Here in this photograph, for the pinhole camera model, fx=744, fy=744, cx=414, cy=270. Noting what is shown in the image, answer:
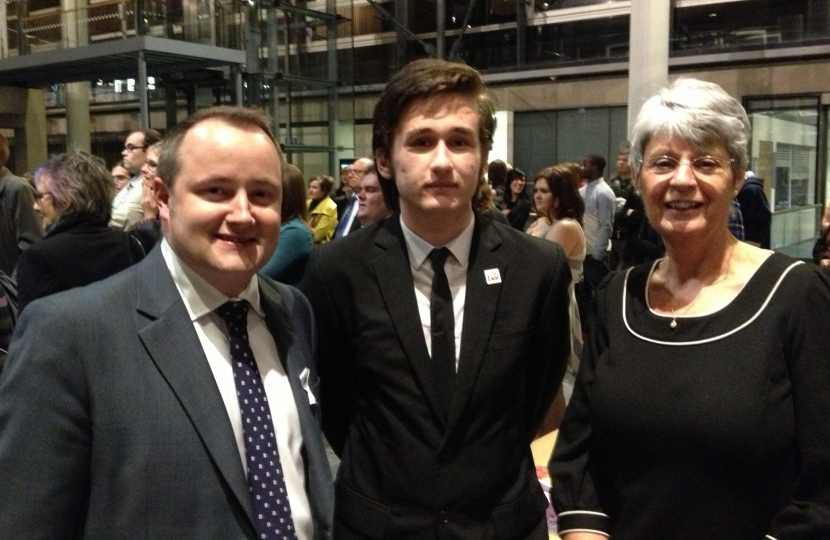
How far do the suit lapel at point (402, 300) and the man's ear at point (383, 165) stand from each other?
0.43ft

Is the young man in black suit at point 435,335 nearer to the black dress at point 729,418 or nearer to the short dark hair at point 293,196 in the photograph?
the black dress at point 729,418

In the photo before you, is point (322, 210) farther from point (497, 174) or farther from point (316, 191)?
point (497, 174)

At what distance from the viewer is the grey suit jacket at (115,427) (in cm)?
127

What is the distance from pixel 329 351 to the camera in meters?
1.93

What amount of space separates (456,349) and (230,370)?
0.56m

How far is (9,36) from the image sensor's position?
12.6 metres

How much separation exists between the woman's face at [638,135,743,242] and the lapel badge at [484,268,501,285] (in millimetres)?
406

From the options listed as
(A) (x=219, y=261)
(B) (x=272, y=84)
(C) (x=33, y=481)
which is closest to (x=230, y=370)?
(A) (x=219, y=261)

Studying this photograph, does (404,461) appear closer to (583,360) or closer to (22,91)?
(583,360)

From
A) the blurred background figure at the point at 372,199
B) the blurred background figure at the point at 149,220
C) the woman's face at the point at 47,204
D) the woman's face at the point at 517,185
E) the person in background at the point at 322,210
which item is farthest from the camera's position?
the woman's face at the point at 517,185

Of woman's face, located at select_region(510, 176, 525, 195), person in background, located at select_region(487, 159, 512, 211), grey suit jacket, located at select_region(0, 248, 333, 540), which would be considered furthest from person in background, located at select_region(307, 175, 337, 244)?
grey suit jacket, located at select_region(0, 248, 333, 540)

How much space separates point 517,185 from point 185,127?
6.61 m

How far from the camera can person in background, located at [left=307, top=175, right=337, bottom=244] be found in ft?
25.1

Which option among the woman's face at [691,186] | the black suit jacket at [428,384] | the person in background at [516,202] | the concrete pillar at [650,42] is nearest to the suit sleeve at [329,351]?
the black suit jacket at [428,384]
